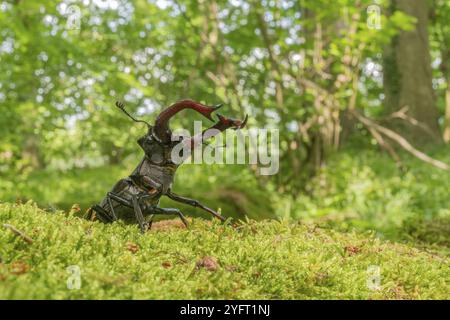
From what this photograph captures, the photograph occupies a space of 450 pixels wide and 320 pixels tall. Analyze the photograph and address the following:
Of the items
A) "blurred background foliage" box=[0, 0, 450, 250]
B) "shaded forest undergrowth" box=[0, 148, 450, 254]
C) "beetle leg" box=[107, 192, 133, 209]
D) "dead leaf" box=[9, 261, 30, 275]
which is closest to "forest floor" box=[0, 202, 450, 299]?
"dead leaf" box=[9, 261, 30, 275]

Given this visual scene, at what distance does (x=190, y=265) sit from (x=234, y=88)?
7.38m

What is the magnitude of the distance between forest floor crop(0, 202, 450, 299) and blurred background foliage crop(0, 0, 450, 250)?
3372 mm

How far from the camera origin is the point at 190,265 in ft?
7.57

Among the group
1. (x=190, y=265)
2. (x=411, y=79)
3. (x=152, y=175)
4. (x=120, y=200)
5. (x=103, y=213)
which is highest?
(x=411, y=79)

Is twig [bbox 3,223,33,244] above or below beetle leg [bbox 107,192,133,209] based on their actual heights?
below

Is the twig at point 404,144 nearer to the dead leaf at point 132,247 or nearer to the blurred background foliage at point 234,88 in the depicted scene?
the blurred background foliage at point 234,88

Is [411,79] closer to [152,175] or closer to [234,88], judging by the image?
[234,88]

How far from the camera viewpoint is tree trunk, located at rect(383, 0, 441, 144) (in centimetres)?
1526

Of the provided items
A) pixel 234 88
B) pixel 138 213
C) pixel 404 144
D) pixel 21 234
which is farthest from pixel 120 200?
pixel 234 88

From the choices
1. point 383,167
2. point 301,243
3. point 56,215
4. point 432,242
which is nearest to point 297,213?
point 432,242

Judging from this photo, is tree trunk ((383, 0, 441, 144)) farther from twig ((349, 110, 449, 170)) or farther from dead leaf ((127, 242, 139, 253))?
dead leaf ((127, 242, 139, 253))
